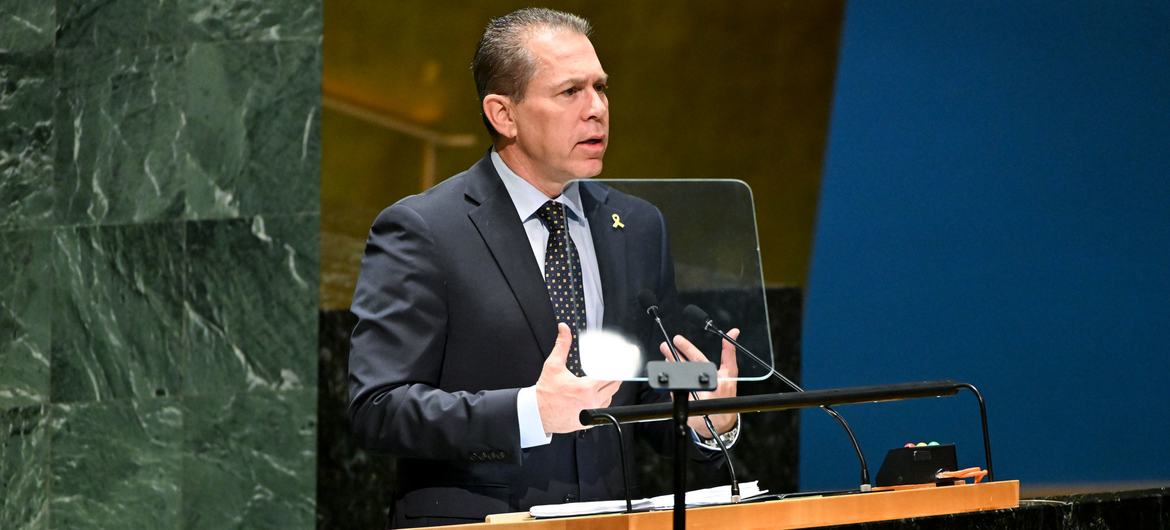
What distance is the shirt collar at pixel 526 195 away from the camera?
275 centimetres

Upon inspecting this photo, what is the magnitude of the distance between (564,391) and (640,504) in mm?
226

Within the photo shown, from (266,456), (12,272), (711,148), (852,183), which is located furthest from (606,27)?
(12,272)

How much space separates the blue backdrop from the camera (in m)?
4.58

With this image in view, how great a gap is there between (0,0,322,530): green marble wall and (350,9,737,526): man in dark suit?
212cm

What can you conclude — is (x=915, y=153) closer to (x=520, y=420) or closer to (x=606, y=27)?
(x=606, y=27)

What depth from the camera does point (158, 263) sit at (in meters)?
4.93

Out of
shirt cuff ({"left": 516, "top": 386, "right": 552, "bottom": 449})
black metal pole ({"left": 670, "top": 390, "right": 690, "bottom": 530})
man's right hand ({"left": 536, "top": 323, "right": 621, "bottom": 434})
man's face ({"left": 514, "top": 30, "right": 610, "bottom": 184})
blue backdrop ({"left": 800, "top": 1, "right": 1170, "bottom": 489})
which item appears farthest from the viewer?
blue backdrop ({"left": 800, "top": 1, "right": 1170, "bottom": 489})

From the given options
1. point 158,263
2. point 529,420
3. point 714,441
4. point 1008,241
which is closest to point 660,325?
point 529,420

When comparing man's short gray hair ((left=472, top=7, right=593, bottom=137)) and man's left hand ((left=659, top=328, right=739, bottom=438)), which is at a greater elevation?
man's short gray hair ((left=472, top=7, right=593, bottom=137))

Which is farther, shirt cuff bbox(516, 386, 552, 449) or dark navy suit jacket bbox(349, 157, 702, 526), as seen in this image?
Result: dark navy suit jacket bbox(349, 157, 702, 526)

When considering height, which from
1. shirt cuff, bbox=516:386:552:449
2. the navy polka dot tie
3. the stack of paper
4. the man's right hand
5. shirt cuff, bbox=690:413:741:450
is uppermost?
the navy polka dot tie

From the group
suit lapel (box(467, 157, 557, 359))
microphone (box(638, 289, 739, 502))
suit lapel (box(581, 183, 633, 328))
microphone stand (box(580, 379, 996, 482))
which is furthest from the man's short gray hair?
microphone stand (box(580, 379, 996, 482))

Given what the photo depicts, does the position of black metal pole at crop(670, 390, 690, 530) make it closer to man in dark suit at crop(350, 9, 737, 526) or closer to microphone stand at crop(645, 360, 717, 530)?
microphone stand at crop(645, 360, 717, 530)

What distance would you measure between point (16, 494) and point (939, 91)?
3489mm
